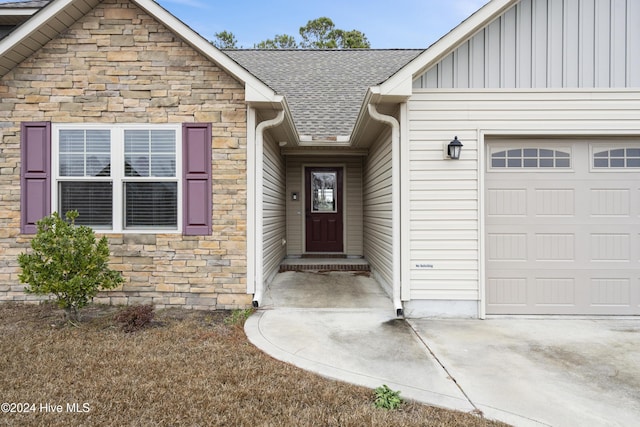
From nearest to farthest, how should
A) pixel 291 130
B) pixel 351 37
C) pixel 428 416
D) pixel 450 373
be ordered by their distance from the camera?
pixel 428 416, pixel 450 373, pixel 291 130, pixel 351 37

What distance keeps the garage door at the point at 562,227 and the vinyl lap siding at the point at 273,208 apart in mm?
3223

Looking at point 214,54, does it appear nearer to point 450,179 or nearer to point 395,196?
point 395,196

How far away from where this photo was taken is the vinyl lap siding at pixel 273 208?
5773 millimetres

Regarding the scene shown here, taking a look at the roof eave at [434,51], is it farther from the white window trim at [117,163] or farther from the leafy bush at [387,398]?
the leafy bush at [387,398]

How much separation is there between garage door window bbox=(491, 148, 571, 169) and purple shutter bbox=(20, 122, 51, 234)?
591cm

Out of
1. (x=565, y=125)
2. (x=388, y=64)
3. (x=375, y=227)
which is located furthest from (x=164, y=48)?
(x=388, y=64)

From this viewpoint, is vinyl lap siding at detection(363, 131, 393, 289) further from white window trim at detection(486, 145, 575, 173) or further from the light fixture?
white window trim at detection(486, 145, 575, 173)

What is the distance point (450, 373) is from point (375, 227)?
381 centimetres

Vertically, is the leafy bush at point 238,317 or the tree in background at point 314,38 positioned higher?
the tree in background at point 314,38

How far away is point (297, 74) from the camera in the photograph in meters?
9.87

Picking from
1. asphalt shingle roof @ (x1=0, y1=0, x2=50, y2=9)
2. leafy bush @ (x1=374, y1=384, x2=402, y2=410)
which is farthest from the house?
leafy bush @ (x1=374, y1=384, x2=402, y2=410)

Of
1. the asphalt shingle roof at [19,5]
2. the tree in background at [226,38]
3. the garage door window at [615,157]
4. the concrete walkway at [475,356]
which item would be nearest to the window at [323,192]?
the concrete walkway at [475,356]

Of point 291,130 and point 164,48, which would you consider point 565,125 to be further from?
point 164,48

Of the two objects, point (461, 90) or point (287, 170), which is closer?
point (461, 90)
